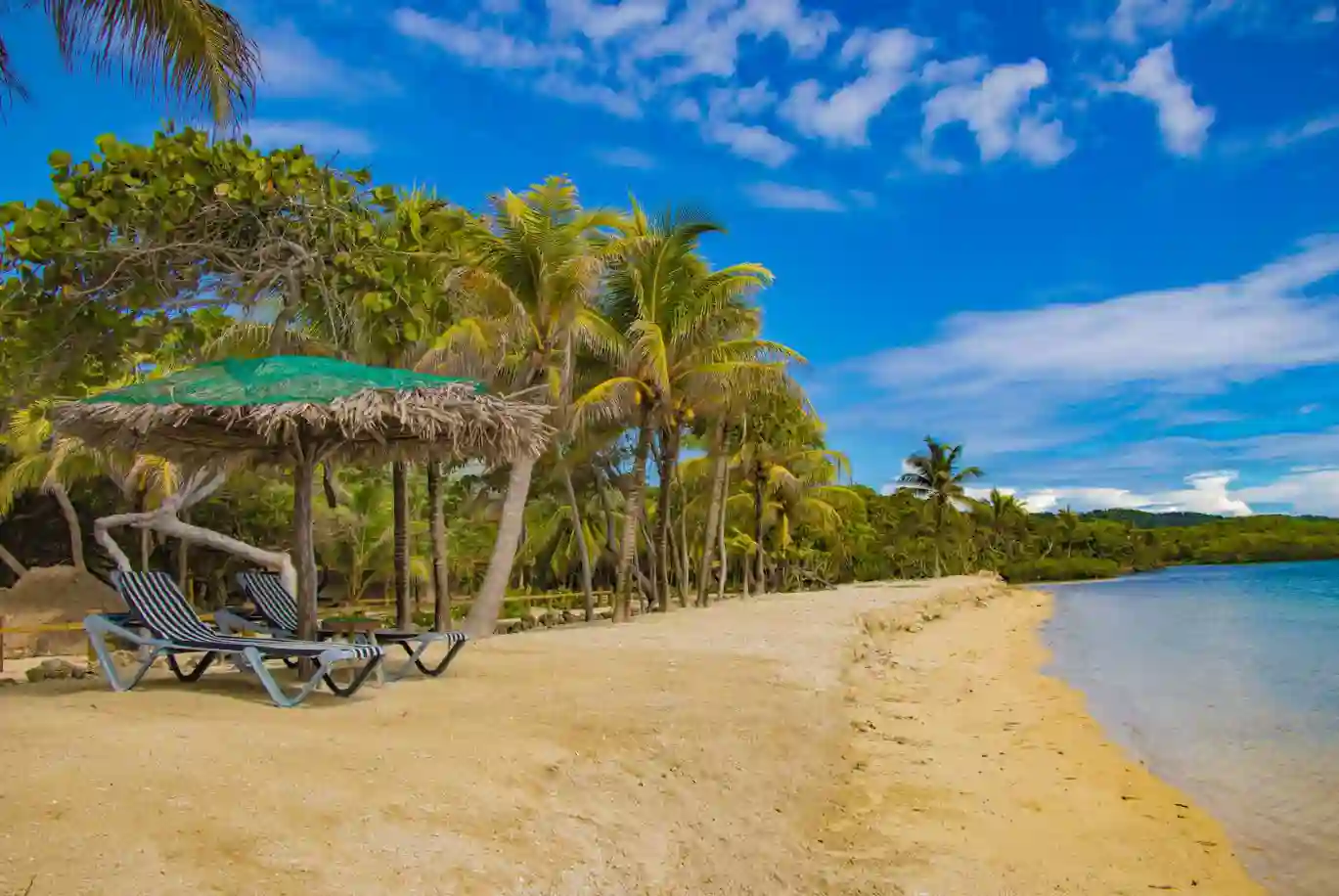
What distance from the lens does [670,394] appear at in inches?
754

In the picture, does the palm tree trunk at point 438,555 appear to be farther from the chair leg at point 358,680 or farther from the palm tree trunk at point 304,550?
the chair leg at point 358,680

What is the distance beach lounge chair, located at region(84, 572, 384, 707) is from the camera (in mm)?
6812

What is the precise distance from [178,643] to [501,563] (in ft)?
26.1

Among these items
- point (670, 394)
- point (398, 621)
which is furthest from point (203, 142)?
point (670, 394)

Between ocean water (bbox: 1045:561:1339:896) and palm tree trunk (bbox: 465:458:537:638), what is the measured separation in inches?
323

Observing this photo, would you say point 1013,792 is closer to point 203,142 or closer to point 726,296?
point 203,142

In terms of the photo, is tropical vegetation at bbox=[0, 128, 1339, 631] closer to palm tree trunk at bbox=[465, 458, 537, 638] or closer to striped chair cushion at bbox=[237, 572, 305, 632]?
palm tree trunk at bbox=[465, 458, 537, 638]

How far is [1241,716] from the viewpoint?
39.3 feet

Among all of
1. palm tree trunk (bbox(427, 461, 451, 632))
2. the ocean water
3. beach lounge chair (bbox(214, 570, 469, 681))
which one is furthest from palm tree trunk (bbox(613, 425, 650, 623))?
beach lounge chair (bbox(214, 570, 469, 681))

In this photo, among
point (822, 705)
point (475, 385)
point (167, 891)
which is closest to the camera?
point (167, 891)

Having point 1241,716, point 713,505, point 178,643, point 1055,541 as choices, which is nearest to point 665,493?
point 713,505

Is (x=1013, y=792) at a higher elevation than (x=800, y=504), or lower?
lower

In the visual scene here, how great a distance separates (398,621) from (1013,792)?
8045 millimetres

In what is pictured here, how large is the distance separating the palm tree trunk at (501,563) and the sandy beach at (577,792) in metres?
3.88
